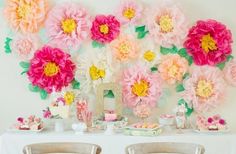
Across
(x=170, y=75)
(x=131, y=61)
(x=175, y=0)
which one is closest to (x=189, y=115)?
(x=170, y=75)

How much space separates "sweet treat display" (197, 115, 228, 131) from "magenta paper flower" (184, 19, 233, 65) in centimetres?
40

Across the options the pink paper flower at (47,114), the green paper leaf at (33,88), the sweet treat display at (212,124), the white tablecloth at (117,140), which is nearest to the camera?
the white tablecloth at (117,140)

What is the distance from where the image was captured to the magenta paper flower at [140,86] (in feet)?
10.6

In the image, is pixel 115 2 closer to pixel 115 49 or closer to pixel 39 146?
pixel 115 49

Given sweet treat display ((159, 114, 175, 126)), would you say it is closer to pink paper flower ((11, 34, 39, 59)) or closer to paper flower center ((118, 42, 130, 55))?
paper flower center ((118, 42, 130, 55))

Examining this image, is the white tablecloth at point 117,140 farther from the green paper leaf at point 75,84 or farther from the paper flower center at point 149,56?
the paper flower center at point 149,56

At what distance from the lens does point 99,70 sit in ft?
10.7

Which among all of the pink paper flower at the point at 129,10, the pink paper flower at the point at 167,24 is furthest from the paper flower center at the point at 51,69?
the pink paper flower at the point at 167,24

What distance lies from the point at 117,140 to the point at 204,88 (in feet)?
2.48

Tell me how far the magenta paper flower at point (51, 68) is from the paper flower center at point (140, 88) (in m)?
0.48

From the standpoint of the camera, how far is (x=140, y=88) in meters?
3.24

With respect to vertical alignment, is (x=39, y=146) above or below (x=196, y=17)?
below

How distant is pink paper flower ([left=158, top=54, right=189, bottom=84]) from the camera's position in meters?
3.23

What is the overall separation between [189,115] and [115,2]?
3.24 feet
